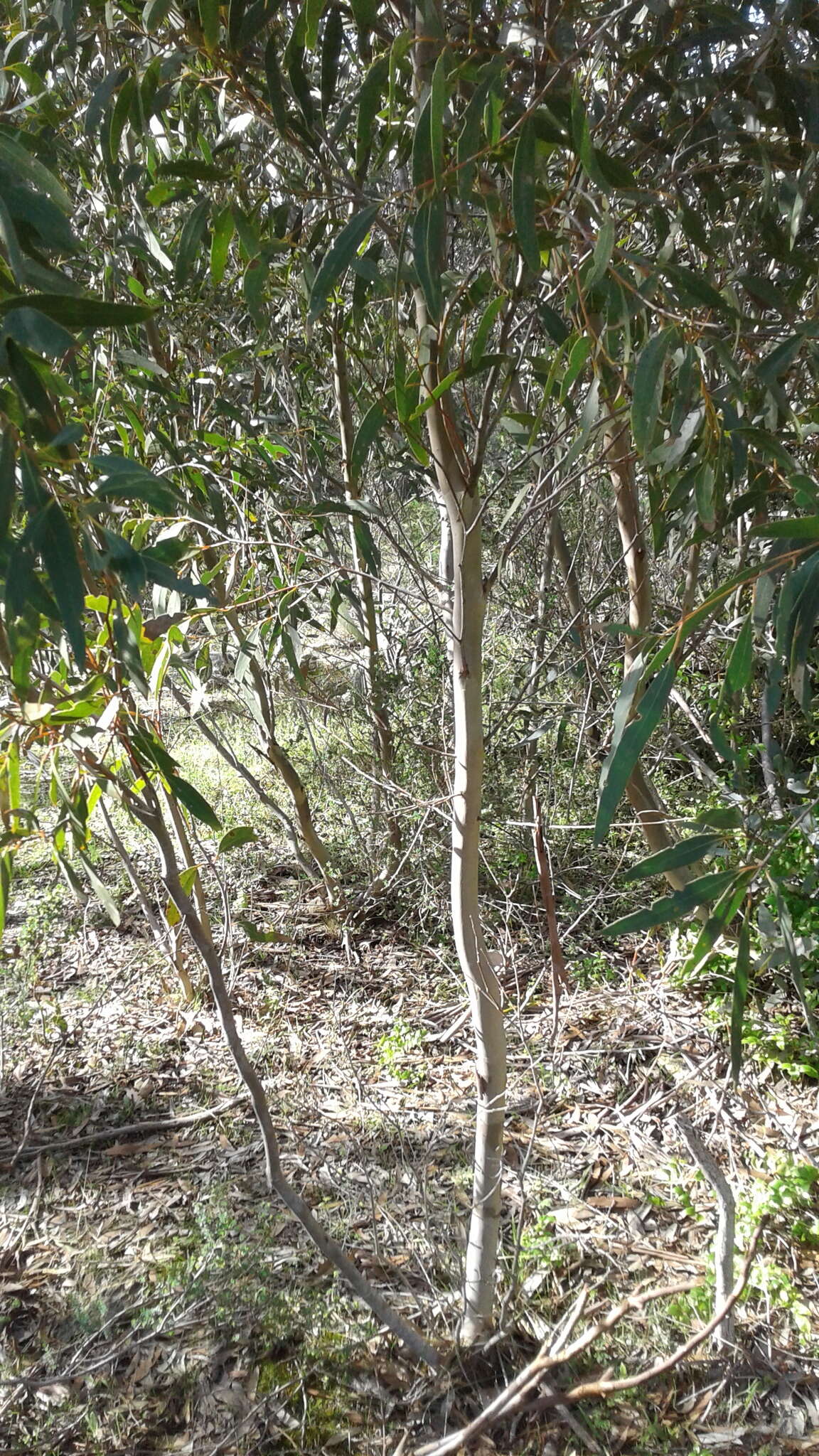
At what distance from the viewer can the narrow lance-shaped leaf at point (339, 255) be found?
1092mm

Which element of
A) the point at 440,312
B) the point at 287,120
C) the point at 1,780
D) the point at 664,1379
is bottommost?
the point at 664,1379

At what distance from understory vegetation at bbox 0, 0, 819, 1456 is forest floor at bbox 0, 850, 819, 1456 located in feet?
0.04

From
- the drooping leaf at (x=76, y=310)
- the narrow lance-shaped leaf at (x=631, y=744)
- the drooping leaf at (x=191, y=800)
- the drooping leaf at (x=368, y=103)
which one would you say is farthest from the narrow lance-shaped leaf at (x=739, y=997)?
the drooping leaf at (x=368, y=103)

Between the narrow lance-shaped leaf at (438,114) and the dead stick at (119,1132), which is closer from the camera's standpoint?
the narrow lance-shaped leaf at (438,114)

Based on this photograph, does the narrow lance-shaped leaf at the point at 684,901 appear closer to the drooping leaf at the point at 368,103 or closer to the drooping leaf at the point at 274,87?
the drooping leaf at the point at 368,103

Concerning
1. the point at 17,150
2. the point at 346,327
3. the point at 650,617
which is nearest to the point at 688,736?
the point at 650,617

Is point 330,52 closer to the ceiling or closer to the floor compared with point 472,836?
closer to the ceiling

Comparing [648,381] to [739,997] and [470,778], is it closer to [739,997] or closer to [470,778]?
[470,778]

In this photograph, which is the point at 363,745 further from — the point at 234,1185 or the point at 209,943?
the point at 209,943

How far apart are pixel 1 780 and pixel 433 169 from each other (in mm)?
883

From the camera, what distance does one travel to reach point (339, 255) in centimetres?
111

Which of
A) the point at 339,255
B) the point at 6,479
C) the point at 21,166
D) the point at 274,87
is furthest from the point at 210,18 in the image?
the point at 6,479

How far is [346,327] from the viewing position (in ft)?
6.57

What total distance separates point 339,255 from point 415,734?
2.44 metres
